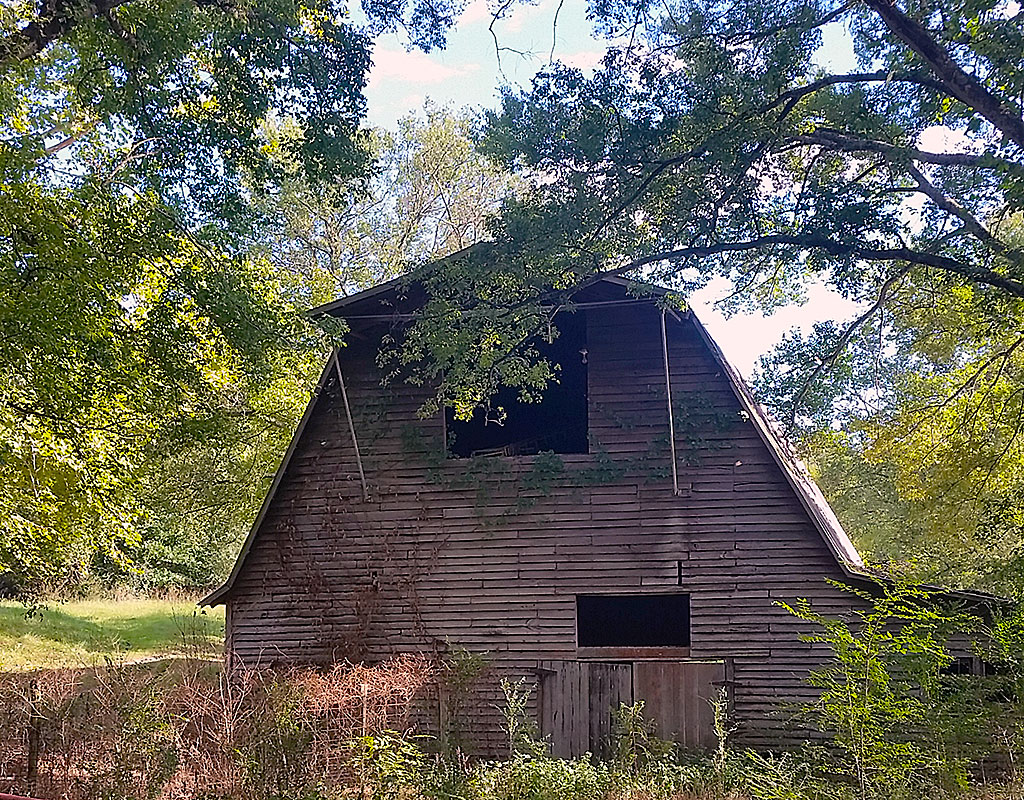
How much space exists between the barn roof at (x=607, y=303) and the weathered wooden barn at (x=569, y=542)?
0.12ft

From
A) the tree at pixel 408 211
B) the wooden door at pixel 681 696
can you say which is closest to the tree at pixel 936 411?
the wooden door at pixel 681 696

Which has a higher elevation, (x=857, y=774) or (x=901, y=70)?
(x=901, y=70)

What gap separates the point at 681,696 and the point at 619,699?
79cm

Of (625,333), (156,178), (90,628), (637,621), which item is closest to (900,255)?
(625,333)

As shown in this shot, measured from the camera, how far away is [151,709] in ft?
28.1

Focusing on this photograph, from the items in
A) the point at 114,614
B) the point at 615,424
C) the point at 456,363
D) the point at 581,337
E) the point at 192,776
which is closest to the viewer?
the point at 192,776

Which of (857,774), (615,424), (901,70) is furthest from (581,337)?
(857,774)

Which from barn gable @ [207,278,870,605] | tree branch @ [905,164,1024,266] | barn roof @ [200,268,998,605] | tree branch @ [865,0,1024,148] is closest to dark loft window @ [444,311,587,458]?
barn roof @ [200,268,998,605]

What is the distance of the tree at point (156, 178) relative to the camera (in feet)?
34.4

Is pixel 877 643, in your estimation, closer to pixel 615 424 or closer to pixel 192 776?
pixel 615 424

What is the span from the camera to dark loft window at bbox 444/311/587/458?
14591 mm

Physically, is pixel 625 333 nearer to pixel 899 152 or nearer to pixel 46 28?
pixel 899 152

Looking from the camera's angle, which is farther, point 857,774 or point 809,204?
point 809,204

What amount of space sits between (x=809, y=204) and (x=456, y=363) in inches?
169
